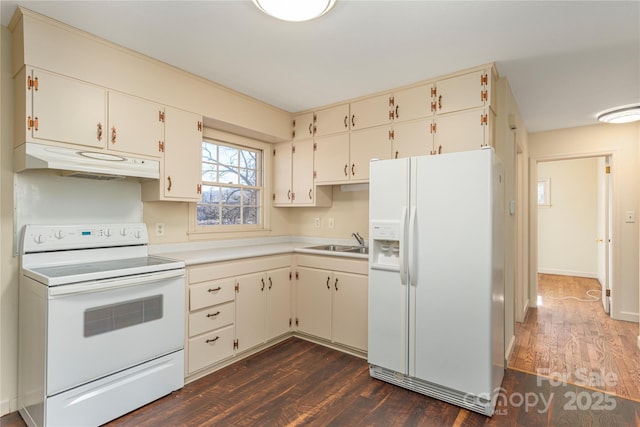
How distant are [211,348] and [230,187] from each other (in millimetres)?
1624

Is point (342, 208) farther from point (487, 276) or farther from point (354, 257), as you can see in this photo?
point (487, 276)

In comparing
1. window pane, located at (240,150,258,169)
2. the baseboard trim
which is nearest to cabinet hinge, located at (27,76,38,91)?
window pane, located at (240,150,258,169)

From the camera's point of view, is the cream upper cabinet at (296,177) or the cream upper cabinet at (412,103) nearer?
the cream upper cabinet at (412,103)

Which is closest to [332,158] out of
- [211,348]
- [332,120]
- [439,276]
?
[332,120]

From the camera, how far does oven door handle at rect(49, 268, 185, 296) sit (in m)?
1.75

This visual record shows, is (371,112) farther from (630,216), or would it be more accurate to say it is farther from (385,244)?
(630,216)

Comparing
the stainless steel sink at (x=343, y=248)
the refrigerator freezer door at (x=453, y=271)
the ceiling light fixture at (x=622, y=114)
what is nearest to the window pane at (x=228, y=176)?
the stainless steel sink at (x=343, y=248)

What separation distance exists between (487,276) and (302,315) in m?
1.84

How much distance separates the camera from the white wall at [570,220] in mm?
6070

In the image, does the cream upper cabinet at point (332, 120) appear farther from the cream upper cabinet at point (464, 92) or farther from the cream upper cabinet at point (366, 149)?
the cream upper cabinet at point (464, 92)

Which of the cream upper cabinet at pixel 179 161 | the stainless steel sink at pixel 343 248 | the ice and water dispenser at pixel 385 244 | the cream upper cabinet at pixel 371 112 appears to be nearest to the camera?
the ice and water dispenser at pixel 385 244

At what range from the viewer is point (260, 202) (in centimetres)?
380

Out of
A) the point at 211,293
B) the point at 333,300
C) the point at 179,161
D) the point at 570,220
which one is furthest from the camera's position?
the point at 570,220

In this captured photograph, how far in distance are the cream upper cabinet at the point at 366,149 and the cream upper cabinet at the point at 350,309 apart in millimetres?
988
